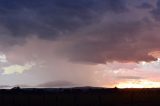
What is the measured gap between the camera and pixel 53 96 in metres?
51.7

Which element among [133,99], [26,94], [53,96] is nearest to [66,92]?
[53,96]

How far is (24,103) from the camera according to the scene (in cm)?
5228

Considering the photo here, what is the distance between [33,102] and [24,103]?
1.22 metres

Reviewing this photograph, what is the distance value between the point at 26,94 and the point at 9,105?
2.69m

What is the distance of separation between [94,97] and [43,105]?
22.4 ft

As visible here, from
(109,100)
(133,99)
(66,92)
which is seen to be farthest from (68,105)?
(133,99)

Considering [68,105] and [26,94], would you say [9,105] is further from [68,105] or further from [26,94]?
[68,105]

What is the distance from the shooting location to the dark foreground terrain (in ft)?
167

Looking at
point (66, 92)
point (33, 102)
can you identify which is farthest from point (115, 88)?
point (33, 102)

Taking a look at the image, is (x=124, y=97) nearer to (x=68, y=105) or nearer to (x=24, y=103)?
(x=68, y=105)

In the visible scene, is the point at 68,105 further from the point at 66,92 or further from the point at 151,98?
the point at 151,98

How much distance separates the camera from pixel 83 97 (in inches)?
2010

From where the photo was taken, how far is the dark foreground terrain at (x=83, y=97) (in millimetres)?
51031

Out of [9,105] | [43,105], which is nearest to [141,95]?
[43,105]
